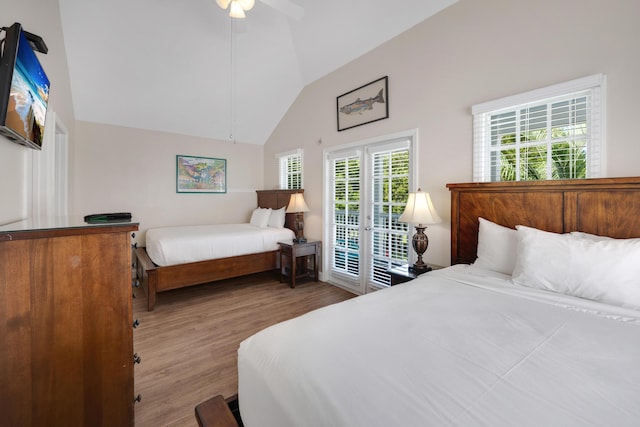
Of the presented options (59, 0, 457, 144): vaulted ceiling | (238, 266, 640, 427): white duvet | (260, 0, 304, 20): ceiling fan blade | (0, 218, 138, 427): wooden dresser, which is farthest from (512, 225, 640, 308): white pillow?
(260, 0, 304, 20): ceiling fan blade

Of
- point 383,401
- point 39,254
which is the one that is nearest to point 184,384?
point 39,254

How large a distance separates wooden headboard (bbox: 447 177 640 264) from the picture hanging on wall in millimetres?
4062

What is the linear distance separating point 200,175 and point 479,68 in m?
4.41

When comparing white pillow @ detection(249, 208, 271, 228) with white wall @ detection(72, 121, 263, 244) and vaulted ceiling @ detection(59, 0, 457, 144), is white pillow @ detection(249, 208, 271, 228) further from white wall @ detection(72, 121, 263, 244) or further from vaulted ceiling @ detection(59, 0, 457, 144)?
vaulted ceiling @ detection(59, 0, 457, 144)

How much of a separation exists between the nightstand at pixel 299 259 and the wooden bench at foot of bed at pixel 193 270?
0.60 feet

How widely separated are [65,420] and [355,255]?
2.95m

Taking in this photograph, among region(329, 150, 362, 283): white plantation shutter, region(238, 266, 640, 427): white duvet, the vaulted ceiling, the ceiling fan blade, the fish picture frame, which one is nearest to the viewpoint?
region(238, 266, 640, 427): white duvet

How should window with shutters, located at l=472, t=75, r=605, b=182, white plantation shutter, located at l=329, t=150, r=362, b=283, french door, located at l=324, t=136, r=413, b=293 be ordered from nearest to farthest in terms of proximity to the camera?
window with shutters, located at l=472, t=75, r=605, b=182
french door, located at l=324, t=136, r=413, b=293
white plantation shutter, located at l=329, t=150, r=362, b=283

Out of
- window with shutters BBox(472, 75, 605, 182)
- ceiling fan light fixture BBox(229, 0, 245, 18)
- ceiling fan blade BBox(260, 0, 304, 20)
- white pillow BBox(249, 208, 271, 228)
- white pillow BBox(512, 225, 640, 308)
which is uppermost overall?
ceiling fan light fixture BBox(229, 0, 245, 18)

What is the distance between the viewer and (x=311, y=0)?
3023 millimetres

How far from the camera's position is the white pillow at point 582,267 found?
134cm

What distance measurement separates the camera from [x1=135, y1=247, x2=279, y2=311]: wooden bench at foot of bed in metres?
3.12

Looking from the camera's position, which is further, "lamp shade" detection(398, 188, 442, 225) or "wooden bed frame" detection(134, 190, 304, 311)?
"wooden bed frame" detection(134, 190, 304, 311)

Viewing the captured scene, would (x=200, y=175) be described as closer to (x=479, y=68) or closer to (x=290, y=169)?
(x=290, y=169)
